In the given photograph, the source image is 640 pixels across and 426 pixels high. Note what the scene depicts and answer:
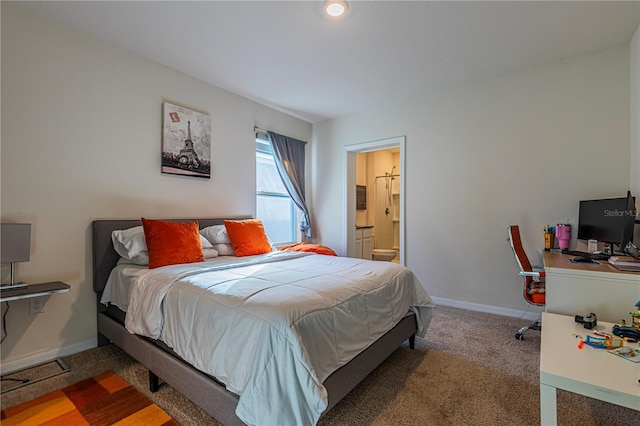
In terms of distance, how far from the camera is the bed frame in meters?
1.47

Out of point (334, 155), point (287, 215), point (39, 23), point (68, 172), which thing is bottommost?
point (287, 215)

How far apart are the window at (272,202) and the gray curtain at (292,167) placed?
0.12 metres

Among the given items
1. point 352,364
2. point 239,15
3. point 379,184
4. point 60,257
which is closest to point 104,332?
point 60,257

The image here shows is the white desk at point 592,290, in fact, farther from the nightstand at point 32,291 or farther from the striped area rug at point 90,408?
the nightstand at point 32,291

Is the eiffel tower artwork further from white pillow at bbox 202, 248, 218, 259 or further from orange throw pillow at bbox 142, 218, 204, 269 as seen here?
white pillow at bbox 202, 248, 218, 259

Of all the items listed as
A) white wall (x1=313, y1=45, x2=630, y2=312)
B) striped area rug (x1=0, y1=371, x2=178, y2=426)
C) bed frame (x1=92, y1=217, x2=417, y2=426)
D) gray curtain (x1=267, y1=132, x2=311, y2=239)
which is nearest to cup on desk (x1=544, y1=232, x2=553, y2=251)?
white wall (x1=313, y1=45, x2=630, y2=312)

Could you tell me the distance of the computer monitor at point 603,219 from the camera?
2.29 metres

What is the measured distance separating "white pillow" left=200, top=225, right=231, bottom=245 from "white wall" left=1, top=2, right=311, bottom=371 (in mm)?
365

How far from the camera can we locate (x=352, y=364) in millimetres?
1653

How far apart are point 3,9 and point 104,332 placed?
252 centimetres

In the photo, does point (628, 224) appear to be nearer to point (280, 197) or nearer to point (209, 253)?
point (209, 253)

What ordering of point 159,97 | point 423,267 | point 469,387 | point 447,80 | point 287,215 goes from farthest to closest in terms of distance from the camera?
1. point 287,215
2. point 423,267
3. point 447,80
4. point 159,97
5. point 469,387

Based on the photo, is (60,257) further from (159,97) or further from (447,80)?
(447,80)

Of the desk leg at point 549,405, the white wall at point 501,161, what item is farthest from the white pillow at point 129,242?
the white wall at point 501,161
